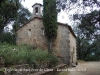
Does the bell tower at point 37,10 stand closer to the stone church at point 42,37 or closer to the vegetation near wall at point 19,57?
the stone church at point 42,37

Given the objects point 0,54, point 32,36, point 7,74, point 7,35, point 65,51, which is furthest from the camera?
point 7,35

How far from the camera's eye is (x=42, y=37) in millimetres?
18422

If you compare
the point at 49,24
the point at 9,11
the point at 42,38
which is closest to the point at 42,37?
the point at 42,38

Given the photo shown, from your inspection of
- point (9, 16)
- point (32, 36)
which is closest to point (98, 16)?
point (32, 36)

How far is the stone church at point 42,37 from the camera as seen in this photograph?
17094mm

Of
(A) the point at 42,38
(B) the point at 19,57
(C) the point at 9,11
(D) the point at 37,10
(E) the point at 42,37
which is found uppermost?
(C) the point at 9,11

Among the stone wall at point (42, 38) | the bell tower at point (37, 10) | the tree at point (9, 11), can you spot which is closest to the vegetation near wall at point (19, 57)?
the stone wall at point (42, 38)

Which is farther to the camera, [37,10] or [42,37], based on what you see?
[37,10]

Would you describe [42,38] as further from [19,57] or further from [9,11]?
[19,57]

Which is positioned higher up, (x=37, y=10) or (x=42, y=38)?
(x=37, y=10)

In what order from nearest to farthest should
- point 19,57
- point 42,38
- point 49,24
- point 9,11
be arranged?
point 19,57 < point 49,24 < point 42,38 < point 9,11

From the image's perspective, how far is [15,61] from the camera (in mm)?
8008

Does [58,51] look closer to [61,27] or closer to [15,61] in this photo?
[61,27]

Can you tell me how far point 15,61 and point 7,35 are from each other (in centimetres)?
1850
